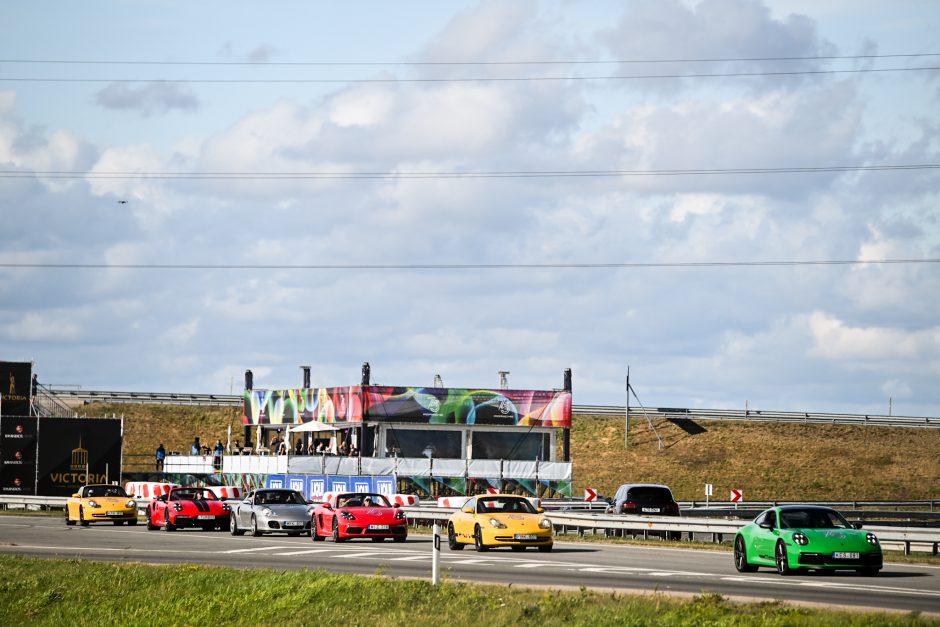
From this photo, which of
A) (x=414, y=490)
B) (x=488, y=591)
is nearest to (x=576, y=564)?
(x=488, y=591)

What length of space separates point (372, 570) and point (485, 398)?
37.1 m

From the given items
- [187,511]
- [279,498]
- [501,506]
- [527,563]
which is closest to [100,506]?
[187,511]

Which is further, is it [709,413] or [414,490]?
[709,413]

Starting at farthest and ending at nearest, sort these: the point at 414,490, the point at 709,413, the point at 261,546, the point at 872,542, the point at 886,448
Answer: the point at 709,413 → the point at 886,448 → the point at 414,490 → the point at 261,546 → the point at 872,542

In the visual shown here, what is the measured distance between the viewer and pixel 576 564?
27.4 meters

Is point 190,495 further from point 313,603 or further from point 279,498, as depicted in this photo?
point 313,603

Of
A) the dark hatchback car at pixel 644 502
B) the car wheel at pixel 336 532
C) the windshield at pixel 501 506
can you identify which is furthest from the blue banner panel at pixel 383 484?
the windshield at pixel 501 506

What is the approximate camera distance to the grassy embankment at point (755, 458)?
7825 cm

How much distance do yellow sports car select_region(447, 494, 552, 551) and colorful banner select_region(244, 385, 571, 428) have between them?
29.5 m

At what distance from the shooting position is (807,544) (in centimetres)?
2431

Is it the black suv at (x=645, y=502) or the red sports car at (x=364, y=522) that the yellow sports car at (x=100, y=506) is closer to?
the red sports car at (x=364, y=522)

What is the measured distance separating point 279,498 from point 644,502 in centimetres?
1087

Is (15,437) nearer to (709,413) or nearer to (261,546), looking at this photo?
(261,546)

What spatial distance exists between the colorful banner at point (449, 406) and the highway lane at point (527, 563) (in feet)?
69.1
